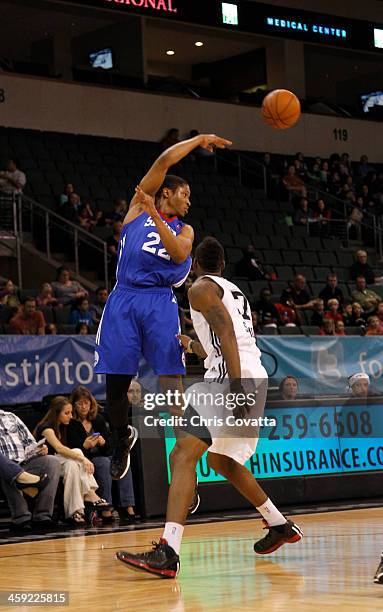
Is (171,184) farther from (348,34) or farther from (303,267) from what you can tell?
(348,34)

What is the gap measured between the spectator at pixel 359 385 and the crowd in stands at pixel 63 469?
2.75 meters

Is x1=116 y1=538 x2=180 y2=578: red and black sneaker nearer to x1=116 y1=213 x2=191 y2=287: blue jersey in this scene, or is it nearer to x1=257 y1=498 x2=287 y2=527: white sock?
x1=257 y1=498 x2=287 y2=527: white sock

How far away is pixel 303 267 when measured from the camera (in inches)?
829

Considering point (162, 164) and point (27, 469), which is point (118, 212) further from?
point (162, 164)

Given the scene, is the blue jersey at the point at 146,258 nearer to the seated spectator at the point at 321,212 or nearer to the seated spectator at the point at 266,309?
the seated spectator at the point at 266,309

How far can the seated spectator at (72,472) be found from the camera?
10148 mm

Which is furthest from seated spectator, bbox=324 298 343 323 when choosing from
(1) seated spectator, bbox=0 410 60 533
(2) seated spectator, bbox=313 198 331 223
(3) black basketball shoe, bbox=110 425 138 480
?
(3) black basketball shoe, bbox=110 425 138 480

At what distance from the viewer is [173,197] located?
6.86 meters

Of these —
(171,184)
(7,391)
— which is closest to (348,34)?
(7,391)

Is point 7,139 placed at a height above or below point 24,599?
above

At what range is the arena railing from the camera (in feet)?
61.1

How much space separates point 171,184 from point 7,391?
235 inches

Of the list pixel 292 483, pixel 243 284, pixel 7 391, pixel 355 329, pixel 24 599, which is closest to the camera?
pixel 24 599

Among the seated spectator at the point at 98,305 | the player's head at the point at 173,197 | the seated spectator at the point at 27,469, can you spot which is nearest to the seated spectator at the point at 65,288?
the seated spectator at the point at 98,305
